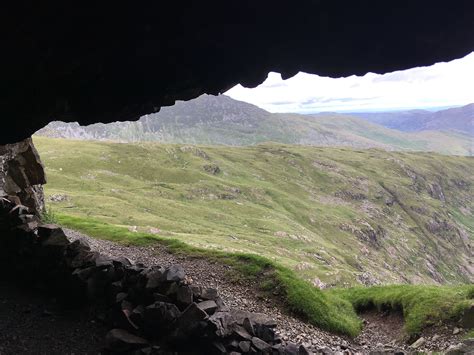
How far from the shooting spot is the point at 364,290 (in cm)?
3547

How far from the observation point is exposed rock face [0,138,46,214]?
120ft

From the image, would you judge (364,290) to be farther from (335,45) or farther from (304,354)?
(335,45)

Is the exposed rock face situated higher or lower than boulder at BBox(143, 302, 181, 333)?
higher

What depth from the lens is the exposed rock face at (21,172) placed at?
3647cm

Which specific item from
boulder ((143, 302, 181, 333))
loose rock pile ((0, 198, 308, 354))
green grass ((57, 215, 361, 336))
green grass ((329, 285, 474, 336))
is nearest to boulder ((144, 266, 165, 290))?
loose rock pile ((0, 198, 308, 354))

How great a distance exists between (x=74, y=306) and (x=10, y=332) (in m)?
3.21

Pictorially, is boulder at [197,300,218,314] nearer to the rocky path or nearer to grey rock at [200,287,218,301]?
grey rock at [200,287,218,301]

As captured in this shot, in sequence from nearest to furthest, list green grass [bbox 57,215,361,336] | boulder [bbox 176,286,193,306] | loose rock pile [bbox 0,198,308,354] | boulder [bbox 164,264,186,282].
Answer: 1. loose rock pile [bbox 0,198,308,354]
2. boulder [bbox 176,286,193,306]
3. boulder [bbox 164,264,186,282]
4. green grass [bbox 57,215,361,336]

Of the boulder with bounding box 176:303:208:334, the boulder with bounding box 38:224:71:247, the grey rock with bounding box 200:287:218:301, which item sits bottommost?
the grey rock with bounding box 200:287:218:301

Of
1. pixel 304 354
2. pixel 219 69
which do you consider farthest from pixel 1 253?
pixel 304 354

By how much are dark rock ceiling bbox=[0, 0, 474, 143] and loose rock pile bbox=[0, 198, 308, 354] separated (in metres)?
6.85

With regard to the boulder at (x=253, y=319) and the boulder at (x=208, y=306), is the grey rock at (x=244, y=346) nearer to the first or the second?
the boulder at (x=253, y=319)

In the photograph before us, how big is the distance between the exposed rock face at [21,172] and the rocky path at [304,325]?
457 inches

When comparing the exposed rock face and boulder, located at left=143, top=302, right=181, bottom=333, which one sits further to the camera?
Answer: the exposed rock face
